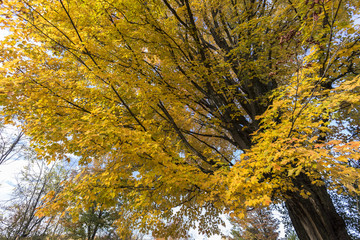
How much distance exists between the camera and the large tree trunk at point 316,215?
309cm

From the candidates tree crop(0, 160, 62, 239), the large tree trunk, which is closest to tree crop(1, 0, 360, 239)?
the large tree trunk

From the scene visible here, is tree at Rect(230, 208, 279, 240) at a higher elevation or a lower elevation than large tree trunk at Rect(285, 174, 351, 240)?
higher

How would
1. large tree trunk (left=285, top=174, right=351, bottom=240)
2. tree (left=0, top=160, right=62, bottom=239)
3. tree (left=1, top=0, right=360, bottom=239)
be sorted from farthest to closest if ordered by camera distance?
tree (left=0, top=160, right=62, bottom=239), large tree trunk (left=285, top=174, right=351, bottom=240), tree (left=1, top=0, right=360, bottom=239)

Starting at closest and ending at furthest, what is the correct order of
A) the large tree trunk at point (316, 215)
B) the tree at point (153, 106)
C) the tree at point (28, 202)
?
the tree at point (153, 106) < the large tree trunk at point (316, 215) < the tree at point (28, 202)

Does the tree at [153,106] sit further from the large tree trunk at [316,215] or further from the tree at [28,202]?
the tree at [28,202]

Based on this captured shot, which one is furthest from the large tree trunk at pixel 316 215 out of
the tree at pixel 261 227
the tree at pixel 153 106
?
the tree at pixel 261 227

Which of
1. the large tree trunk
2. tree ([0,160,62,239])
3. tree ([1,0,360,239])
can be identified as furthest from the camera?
tree ([0,160,62,239])

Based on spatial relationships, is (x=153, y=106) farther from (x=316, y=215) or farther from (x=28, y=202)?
(x=28, y=202)

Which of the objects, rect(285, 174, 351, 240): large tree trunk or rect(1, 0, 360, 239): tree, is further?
rect(285, 174, 351, 240): large tree trunk

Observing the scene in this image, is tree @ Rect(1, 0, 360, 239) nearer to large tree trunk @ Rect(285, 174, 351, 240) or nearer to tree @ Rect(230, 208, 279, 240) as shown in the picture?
large tree trunk @ Rect(285, 174, 351, 240)

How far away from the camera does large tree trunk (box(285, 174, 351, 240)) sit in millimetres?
3092

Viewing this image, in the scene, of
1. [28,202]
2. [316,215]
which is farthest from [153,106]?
[28,202]

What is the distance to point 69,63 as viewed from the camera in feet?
12.5

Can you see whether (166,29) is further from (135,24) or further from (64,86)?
(64,86)
